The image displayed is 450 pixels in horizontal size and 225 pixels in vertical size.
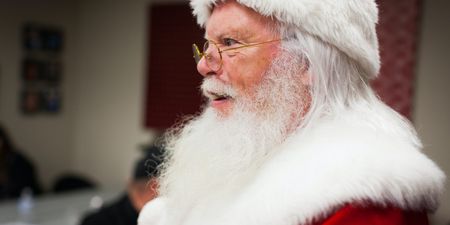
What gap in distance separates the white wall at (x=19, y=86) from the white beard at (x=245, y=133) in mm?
4095

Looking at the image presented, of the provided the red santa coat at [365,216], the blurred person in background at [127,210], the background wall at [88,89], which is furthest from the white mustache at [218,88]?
the background wall at [88,89]

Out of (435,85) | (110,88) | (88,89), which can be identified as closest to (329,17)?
(435,85)

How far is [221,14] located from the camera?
3.14 feet

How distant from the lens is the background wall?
4.72 metres

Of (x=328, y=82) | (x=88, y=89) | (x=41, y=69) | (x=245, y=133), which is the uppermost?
(x=328, y=82)

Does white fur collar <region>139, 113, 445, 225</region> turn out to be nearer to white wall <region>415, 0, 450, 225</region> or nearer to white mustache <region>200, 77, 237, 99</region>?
white mustache <region>200, 77, 237, 99</region>

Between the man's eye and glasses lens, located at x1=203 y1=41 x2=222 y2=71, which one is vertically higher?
the man's eye

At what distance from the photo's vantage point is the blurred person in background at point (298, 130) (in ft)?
2.51

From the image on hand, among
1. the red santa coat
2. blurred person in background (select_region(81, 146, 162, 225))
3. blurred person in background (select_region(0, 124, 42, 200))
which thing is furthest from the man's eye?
blurred person in background (select_region(0, 124, 42, 200))

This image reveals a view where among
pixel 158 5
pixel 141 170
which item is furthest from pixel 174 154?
pixel 158 5

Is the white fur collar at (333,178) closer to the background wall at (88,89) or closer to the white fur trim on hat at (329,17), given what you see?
the white fur trim on hat at (329,17)

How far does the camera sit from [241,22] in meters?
0.93

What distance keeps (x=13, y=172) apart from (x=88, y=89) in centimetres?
123

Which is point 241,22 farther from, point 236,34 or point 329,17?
point 329,17
